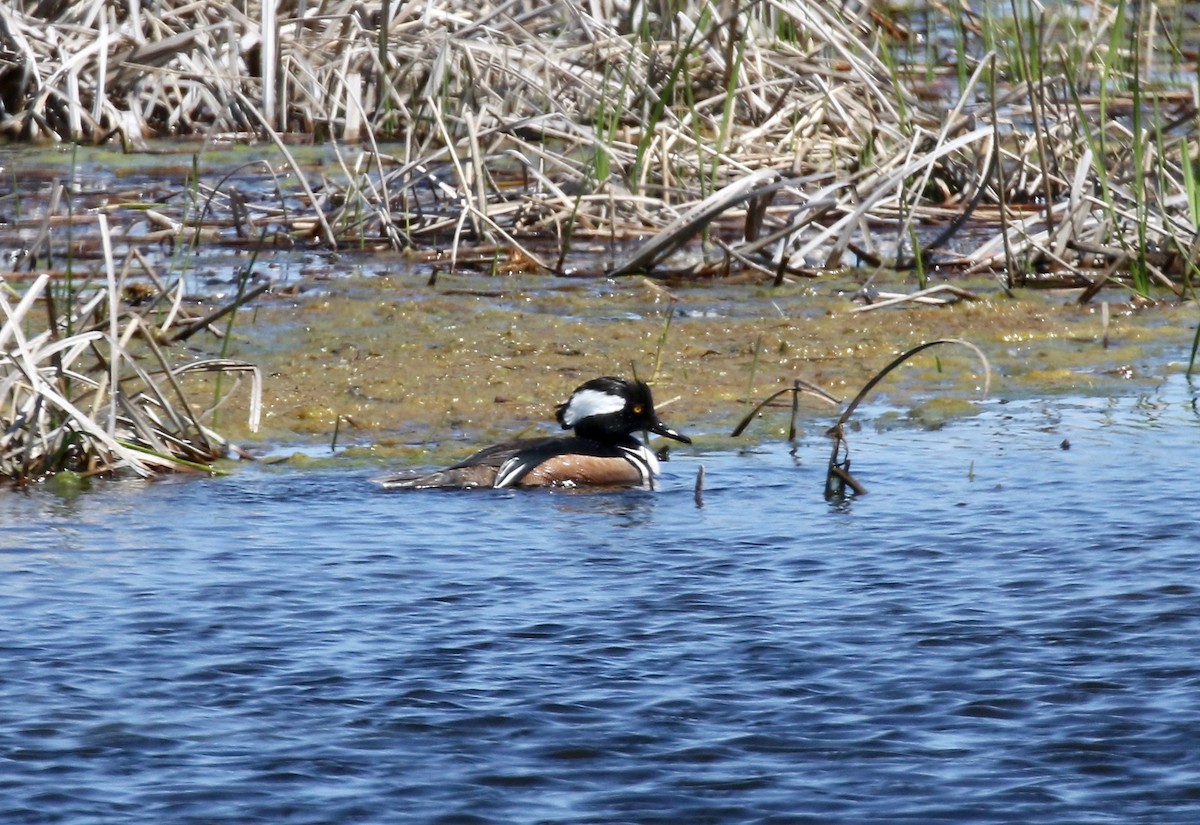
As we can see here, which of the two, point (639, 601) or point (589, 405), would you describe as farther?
point (589, 405)

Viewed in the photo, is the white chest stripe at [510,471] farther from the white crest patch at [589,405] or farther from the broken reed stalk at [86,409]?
the broken reed stalk at [86,409]

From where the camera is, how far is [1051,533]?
6227mm

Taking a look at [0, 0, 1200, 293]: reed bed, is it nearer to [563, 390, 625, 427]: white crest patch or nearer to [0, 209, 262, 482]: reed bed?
[563, 390, 625, 427]: white crest patch

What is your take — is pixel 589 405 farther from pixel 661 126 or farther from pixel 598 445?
pixel 661 126

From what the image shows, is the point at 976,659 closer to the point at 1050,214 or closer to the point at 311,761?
the point at 311,761

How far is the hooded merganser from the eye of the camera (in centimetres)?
722

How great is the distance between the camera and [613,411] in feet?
24.5

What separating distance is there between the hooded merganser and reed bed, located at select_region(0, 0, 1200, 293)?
231cm

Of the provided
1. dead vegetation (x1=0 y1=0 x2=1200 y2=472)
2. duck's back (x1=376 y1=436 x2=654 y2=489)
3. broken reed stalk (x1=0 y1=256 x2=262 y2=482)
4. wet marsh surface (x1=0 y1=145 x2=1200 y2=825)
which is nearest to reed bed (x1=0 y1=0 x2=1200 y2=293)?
dead vegetation (x1=0 y1=0 x2=1200 y2=472)

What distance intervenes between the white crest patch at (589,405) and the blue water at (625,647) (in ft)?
1.24

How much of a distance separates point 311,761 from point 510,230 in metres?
6.97

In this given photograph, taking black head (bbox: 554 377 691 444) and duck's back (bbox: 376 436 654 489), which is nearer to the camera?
duck's back (bbox: 376 436 654 489)

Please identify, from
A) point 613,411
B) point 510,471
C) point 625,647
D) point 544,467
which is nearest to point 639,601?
point 625,647

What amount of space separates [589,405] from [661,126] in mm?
3816
